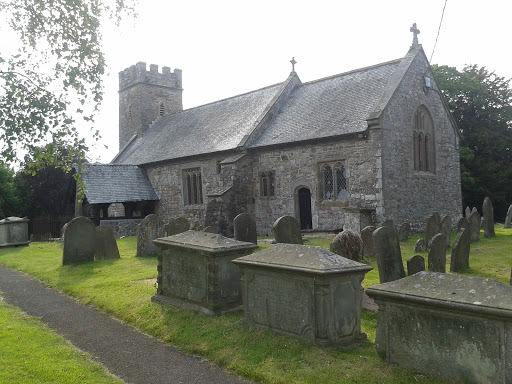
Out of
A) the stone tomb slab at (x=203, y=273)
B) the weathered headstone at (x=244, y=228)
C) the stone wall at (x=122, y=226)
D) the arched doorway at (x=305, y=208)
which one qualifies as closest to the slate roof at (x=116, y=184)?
the stone wall at (x=122, y=226)

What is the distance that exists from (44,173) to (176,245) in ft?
88.1

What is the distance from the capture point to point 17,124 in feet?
19.6

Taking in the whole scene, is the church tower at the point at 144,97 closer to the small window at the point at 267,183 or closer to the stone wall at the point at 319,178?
the small window at the point at 267,183

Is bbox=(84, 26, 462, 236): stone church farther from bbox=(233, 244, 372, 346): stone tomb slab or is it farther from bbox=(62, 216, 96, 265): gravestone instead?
bbox=(233, 244, 372, 346): stone tomb slab

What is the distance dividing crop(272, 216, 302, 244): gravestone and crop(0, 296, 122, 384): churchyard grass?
5.45 m

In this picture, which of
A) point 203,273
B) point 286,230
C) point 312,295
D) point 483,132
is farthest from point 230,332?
point 483,132

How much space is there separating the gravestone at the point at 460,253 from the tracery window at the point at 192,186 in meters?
15.5

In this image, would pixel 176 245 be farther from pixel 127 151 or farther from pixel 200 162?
pixel 127 151

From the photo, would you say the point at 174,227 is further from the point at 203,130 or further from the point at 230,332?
Answer: the point at 203,130

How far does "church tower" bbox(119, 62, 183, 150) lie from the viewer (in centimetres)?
3272

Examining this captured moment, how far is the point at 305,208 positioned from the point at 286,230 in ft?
28.7

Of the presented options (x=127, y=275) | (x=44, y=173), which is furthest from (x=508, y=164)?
(x=44, y=173)

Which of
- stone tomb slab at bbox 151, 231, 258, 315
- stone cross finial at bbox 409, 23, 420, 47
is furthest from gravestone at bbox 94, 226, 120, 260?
stone cross finial at bbox 409, 23, 420, 47

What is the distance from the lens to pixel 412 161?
18516 mm
